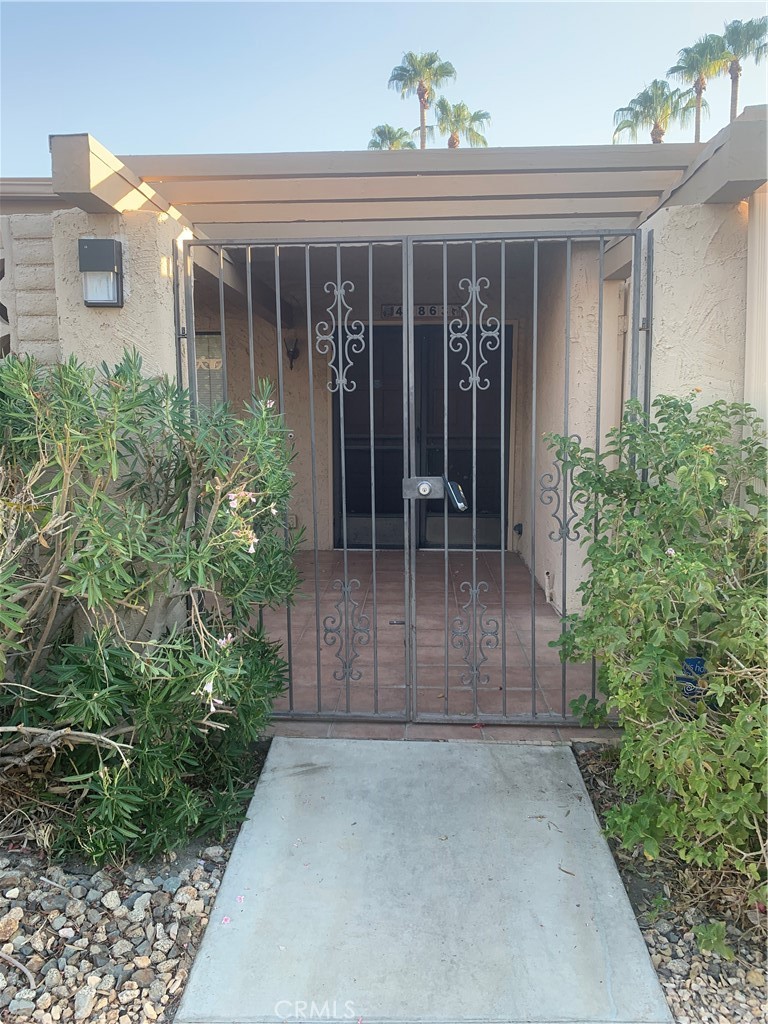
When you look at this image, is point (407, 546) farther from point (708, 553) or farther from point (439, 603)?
point (439, 603)

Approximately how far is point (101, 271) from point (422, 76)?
19.1 metres

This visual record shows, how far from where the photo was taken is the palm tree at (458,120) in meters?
18.7

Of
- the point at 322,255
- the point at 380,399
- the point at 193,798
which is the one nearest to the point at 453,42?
the point at 322,255

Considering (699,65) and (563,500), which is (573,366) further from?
(699,65)

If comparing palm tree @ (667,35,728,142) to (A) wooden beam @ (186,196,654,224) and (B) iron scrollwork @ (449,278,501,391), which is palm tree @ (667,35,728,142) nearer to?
(A) wooden beam @ (186,196,654,224)

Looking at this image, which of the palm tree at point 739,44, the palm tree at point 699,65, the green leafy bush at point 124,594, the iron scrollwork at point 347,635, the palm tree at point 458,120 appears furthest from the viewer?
the palm tree at point 458,120

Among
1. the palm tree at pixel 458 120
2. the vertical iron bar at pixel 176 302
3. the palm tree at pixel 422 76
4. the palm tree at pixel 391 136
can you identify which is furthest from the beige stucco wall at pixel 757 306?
the palm tree at pixel 391 136

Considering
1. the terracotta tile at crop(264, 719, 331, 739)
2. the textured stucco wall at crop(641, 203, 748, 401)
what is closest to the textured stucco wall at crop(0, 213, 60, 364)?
the terracotta tile at crop(264, 719, 331, 739)

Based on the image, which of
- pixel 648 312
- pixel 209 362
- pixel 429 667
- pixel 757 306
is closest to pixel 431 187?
pixel 648 312

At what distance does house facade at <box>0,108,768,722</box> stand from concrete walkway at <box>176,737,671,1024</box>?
1.89 feet

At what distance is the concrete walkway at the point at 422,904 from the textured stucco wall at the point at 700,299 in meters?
1.77

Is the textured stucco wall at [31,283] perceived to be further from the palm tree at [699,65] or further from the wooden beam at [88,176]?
the palm tree at [699,65]

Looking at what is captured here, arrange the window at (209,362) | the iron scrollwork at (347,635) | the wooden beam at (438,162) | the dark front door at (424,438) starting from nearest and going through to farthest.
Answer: the iron scrollwork at (347,635)
the wooden beam at (438,162)
the dark front door at (424,438)
the window at (209,362)

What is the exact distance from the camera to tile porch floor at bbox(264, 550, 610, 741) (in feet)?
10.8
